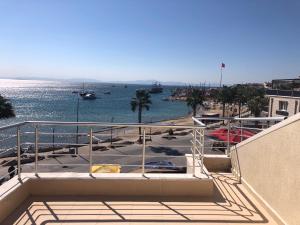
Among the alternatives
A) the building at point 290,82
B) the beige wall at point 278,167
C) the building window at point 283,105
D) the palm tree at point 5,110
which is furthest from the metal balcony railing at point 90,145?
the building window at point 283,105

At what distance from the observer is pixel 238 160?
6559 millimetres

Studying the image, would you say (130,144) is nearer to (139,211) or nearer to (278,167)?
(139,211)

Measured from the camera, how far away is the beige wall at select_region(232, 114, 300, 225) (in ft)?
12.9

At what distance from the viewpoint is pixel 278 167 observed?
175 inches

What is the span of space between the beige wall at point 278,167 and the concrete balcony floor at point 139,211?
306 mm

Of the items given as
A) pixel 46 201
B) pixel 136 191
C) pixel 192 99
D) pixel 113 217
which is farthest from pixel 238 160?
pixel 192 99

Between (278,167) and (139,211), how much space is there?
6.50 feet

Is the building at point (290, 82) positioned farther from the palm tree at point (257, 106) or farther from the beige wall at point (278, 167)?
the palm tree at point (257, 106)

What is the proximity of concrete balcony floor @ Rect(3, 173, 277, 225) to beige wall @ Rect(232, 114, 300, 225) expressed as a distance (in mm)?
306

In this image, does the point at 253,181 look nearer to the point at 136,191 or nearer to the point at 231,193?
the point at 231,193

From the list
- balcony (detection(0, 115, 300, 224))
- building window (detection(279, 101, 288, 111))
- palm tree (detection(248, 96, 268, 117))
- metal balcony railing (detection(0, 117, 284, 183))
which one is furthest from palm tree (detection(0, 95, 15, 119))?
palm tree (detection(248, 96, 268, 117))

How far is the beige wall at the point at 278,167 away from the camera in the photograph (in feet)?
12.9

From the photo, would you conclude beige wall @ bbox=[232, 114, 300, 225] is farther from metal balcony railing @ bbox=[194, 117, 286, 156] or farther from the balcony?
metal balcony railing @ bbox=[194, 117, 286, 156]

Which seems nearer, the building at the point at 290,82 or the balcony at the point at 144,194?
the balcony at the point at 144,194
